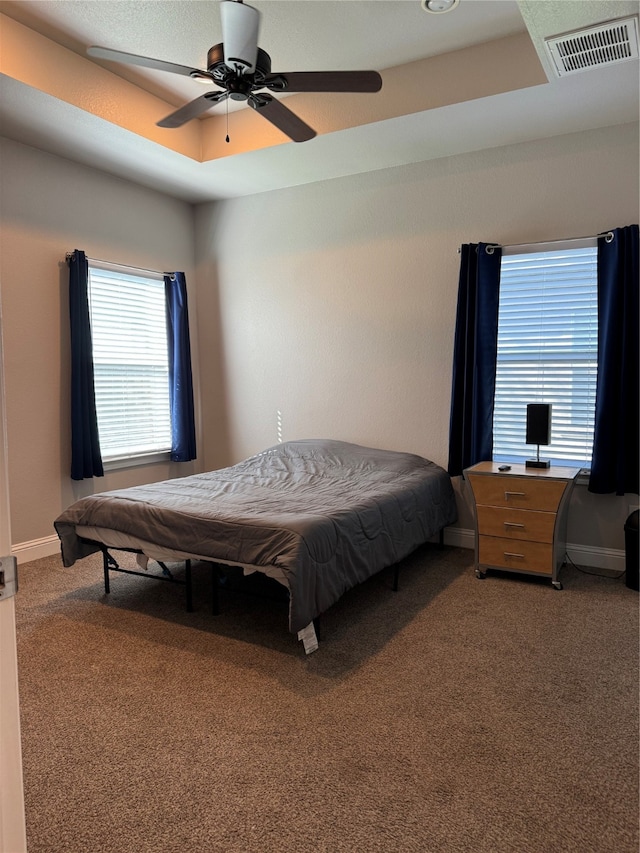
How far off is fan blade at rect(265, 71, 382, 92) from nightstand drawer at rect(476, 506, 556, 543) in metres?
2.43

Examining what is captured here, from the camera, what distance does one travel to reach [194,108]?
2.84 metres

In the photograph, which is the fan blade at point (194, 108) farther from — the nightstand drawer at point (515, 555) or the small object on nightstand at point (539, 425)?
the nightstand drawer at point (515, 555)

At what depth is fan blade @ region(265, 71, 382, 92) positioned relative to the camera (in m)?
2.51

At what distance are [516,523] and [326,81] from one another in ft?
8.59

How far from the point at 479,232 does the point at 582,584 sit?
2.50m

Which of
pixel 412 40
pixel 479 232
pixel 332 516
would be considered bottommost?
pixel 332 516

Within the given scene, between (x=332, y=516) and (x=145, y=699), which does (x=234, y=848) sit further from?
(x=332, y=516)

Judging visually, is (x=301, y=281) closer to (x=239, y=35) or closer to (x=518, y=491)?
(x=518, y=491)

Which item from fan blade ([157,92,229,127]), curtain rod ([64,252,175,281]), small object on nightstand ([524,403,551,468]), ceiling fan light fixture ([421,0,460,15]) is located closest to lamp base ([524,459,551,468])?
small object on nightstand ([524,403,551,468])

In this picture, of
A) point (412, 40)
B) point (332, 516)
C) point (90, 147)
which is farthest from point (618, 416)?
point (90, 147)

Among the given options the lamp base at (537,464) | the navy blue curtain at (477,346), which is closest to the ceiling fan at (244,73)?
the navy blue curtain at (477,346)

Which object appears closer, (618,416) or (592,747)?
(592,747)

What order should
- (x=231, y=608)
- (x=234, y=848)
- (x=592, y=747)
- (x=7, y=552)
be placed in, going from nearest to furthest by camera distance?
(x=7, y=552), (x=234, y=848), (x=592, y=747), (x=231, y=608)

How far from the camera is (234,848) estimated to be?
1.63 metres
